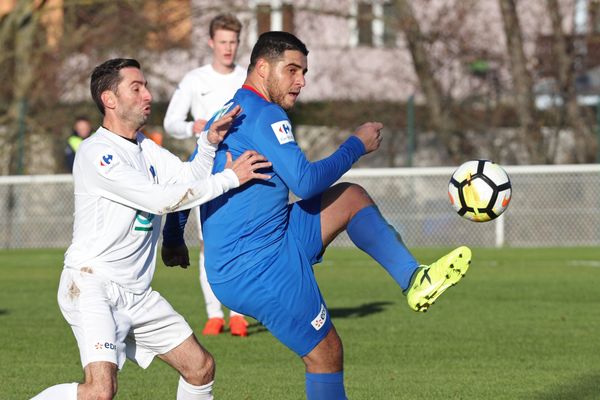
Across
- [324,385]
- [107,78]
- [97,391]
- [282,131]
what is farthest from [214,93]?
[97,391]

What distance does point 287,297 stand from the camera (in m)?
5.45

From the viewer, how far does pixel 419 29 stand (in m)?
23.8

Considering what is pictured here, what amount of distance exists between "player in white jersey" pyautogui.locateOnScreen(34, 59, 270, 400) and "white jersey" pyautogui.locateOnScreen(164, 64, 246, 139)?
412 centimetres

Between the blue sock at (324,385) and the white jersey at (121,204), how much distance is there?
0.89 meters

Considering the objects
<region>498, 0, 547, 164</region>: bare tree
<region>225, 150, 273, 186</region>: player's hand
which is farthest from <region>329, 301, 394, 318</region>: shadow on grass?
<region>498, 0, 547, 164</region>: bare tree

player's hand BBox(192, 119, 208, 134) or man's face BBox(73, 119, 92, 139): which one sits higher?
player's hand BBox(192, 119, 208, 134)

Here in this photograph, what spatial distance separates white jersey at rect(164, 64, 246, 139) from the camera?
10031mm

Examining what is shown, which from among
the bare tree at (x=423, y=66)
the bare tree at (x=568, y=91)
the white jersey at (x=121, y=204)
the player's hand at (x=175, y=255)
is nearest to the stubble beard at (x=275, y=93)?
the white jersey at (x=121, y=204)

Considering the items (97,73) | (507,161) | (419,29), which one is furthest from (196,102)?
(419,29)

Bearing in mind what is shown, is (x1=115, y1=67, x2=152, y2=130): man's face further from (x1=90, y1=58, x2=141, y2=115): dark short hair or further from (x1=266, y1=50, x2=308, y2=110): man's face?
(x1=266, y1=50, x2=308, y2=110): man's face

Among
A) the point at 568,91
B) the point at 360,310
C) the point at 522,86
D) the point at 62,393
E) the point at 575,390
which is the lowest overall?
the point at 360,310

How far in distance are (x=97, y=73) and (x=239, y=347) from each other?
3.92 m

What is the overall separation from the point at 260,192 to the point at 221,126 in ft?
1.14

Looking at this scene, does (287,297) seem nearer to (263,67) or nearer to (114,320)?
(114,320)
